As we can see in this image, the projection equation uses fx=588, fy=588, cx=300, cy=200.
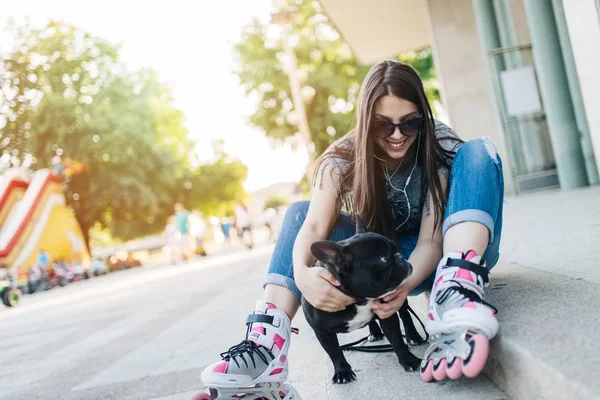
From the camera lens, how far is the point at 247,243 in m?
18.4

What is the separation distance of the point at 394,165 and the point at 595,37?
14.9 feet

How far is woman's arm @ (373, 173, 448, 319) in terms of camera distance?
2.15 metres

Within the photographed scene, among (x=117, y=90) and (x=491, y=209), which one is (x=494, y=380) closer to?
(x=491, y=209)

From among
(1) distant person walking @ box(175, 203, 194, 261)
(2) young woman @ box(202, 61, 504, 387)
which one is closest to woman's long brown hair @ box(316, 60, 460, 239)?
(2) young woman @ box(202, 61, 504, 387)

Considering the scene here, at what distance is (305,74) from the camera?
905 inches

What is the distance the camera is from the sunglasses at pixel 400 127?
241cm

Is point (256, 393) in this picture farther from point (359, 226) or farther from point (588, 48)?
point (588, 48)

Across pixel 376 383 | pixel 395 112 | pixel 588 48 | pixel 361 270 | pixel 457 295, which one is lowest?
pixel 376 383

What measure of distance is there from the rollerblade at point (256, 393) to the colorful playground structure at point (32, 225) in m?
21.4

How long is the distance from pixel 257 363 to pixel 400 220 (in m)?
0.93

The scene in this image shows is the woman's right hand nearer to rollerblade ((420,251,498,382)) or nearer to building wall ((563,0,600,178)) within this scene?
rollerblade ((420,251,498,382))

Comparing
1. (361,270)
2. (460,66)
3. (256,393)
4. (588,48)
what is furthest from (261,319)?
(460,66)

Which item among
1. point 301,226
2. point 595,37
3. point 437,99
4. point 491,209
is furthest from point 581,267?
point 437,99

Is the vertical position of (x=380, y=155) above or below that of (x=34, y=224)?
below
